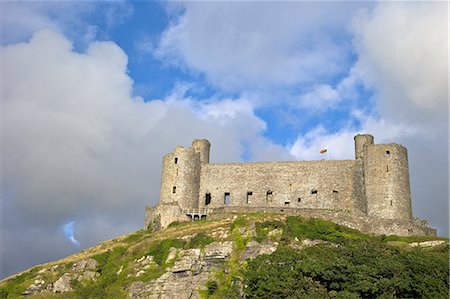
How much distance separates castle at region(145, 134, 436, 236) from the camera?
6378cm

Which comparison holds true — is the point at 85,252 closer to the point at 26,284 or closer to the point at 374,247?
the point at 26,284

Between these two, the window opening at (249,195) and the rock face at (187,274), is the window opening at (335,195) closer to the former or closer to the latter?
the window opening at (249,195)

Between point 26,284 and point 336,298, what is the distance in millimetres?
28906

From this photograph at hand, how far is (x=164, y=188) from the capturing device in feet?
230

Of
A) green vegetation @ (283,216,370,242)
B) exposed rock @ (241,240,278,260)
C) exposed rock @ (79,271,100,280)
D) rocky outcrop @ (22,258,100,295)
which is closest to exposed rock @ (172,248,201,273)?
exposed rock @ (241,240,278,260)

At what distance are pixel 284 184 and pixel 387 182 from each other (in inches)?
444

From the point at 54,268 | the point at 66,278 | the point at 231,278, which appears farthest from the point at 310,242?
the point at 54,268

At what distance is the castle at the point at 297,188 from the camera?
6378cm

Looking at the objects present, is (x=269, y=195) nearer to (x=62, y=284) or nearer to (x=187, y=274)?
(x=187, y=274)

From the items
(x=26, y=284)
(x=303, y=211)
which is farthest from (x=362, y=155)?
(x=26, y=284)

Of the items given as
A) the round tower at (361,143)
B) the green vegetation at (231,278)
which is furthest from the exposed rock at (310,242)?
the round tower at (361,143)

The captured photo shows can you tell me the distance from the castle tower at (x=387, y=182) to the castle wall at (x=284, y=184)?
63.2 inches

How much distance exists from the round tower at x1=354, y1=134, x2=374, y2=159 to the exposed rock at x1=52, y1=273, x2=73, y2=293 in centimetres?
3381

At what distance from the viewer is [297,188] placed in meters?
67.8
